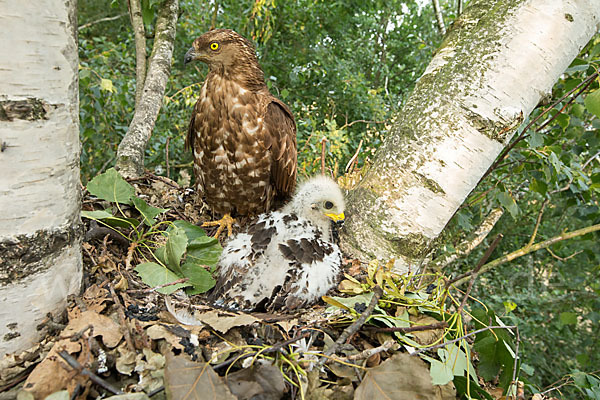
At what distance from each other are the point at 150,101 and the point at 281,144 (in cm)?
91

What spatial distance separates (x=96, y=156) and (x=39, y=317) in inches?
139

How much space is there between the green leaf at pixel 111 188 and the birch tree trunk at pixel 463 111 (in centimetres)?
108

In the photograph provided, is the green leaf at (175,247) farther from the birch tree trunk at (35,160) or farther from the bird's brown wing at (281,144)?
the bird's brown wing at (281,144)

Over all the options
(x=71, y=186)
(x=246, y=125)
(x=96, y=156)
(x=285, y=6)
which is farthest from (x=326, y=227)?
(x=285, y=6)

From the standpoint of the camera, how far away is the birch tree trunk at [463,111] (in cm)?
148

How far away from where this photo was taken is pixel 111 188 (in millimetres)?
1687

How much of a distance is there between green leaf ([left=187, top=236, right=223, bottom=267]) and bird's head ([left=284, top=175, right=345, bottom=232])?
55 centimetres

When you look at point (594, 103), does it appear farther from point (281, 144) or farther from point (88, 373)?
point (88, 373)

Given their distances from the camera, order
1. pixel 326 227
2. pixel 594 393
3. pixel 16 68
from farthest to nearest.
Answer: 1. pixel 326 227
2. pixel 594 393
3. pixel 16 68

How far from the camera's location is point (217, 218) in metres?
2.47

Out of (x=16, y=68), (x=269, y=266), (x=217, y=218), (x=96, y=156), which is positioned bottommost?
(x=96, y=156)

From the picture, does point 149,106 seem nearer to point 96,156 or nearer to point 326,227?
point 326,227

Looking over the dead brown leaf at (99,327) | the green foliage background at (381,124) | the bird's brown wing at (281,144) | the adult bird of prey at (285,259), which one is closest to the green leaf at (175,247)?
the adult bird of prey at (285,259)

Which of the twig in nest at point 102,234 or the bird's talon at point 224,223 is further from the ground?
the twig in nest at point 102,234
